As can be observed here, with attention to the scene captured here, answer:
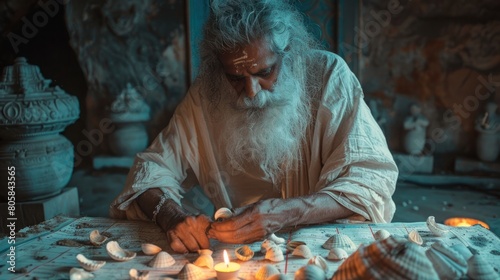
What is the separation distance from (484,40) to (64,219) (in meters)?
5.95

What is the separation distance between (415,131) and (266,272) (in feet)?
17.4

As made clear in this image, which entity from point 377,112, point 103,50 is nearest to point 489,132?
point 377,112

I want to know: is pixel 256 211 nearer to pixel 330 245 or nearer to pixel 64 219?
pixel 330 245

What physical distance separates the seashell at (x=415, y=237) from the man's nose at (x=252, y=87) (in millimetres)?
921

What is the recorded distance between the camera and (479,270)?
1.17 m

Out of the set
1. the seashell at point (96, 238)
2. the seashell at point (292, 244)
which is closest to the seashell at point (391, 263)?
the seashell at point (292, 244)

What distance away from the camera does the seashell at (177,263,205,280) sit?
4.25 ft

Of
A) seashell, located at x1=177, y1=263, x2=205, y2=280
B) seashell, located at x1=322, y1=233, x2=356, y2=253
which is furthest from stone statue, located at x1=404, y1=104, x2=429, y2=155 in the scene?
seashell, located at x1=177, y1=263, x2=205, y2=280

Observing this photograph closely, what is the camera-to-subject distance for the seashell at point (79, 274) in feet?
4.22

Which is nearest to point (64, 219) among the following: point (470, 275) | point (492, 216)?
point (470, 275)

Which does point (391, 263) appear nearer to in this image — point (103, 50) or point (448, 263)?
point (448, 263)

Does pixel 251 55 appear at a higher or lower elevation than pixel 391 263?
higher

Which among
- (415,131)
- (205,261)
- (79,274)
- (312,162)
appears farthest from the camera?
(415,131)

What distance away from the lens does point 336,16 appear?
607 cm
